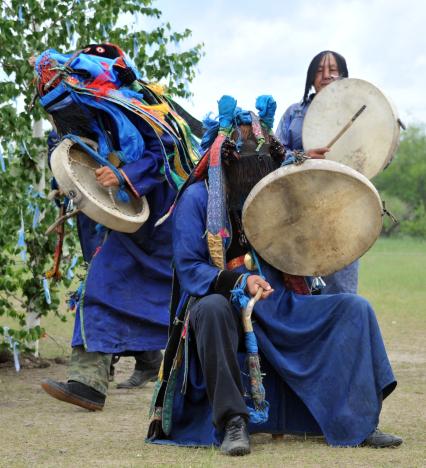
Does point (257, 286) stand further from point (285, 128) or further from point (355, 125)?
point (285, 128)

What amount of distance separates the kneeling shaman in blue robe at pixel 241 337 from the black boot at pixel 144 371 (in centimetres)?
196

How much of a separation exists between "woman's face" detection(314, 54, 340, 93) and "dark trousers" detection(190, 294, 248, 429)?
2.33m

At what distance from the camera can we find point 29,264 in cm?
823

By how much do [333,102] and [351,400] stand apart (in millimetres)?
2217

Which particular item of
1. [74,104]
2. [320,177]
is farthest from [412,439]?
[74,104]

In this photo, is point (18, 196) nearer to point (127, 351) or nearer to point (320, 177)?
point (127, 351)

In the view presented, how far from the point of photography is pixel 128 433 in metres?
→ 5.62

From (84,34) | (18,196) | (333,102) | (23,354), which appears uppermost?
(84,34)

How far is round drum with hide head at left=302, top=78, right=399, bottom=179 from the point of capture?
21.4 ft

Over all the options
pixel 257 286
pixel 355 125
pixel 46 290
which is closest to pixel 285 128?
pixel 355 125

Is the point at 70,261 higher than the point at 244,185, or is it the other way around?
the point at 244,185

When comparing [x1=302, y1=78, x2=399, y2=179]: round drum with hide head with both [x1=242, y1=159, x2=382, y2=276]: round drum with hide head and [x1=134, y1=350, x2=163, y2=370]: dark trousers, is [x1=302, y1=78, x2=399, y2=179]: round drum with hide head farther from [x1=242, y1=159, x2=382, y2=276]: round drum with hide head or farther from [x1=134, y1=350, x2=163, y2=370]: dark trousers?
[x1=134, y1=350, x2=163, y2=370]: dark trousers

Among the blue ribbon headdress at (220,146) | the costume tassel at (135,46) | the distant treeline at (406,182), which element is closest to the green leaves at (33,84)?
the costume tassel at (135,46)

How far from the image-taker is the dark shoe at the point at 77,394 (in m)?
6.25
